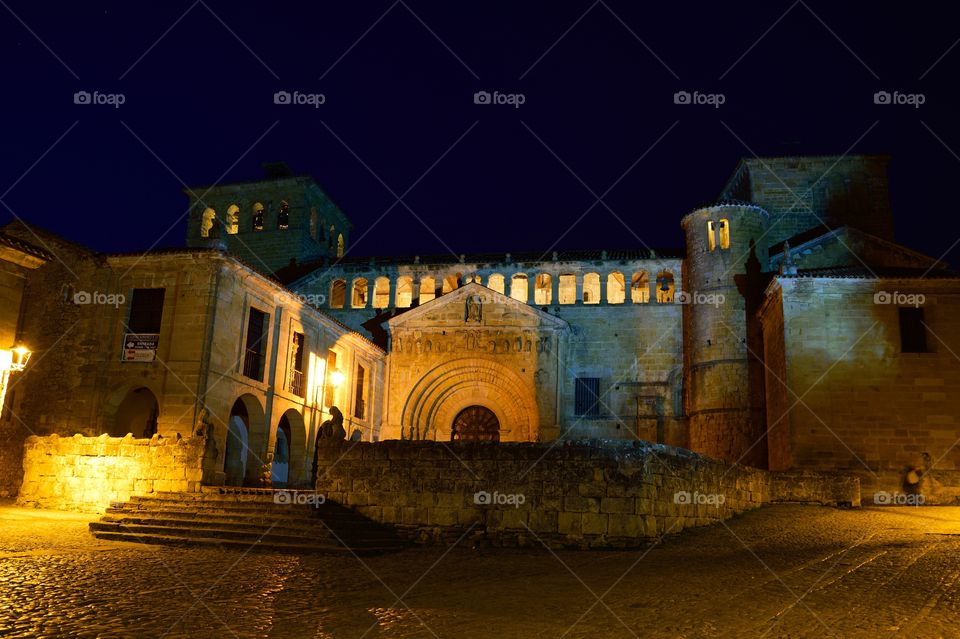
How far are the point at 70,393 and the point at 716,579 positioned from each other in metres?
15.8

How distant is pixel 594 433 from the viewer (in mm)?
25422

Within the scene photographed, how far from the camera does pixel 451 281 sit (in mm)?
29406

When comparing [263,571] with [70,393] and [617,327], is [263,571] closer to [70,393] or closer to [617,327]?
[70,393]

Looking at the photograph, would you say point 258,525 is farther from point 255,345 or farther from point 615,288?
point 615,288

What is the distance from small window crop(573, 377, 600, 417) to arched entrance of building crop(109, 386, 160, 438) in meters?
13.9

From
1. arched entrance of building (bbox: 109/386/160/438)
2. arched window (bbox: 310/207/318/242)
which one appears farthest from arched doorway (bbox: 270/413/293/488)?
arched window (bbox: 310/207/318/242)

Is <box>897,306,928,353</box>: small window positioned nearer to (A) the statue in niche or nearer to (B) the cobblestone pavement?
Result: (B) the cobblestone pavement

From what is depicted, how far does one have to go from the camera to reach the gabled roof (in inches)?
992

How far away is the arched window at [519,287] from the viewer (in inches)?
1119

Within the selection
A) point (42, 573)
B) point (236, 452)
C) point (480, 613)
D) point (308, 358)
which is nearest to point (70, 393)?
point (236, 452)

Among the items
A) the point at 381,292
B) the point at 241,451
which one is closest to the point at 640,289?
the point at 381,292

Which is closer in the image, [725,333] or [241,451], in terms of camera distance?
[241,451]
